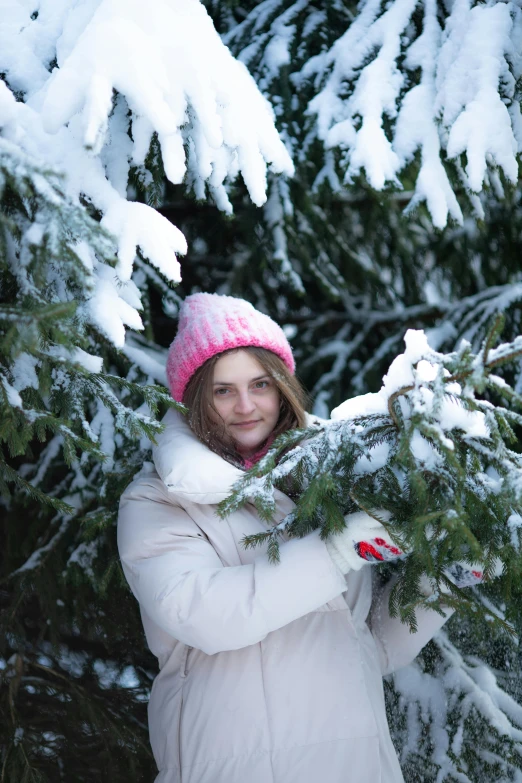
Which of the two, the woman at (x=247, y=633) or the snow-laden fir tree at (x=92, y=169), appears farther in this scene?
the woman at (x=247, y=633)

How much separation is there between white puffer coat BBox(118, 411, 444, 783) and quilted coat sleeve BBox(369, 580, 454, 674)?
16 centimetres

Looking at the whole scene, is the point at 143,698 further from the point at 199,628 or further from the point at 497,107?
the point at 497,107

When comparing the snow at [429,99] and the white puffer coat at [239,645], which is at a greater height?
the snow at [429,99]

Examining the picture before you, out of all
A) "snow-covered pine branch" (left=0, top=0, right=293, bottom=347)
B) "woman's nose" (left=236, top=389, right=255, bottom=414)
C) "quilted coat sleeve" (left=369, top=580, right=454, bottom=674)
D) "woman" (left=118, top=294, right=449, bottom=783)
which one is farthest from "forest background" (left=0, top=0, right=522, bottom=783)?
"woman's nose" (left=236, top=389, right=255, bottom=414)

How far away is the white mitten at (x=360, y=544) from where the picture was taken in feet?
6.62

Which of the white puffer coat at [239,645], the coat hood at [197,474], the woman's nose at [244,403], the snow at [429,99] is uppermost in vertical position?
the snow at [429,99]

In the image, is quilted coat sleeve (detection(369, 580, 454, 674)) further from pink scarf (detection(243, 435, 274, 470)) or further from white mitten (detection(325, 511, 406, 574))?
pink scarf (detection(243, 435, 274, 470))

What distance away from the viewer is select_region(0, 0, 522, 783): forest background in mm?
1877

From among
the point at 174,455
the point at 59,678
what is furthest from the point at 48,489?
the point at 174,455

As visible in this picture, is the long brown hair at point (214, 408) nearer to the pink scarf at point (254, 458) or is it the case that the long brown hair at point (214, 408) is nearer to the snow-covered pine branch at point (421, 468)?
the pink scarf at point (254, 458)

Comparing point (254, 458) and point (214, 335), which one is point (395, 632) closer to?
point (254, 458)

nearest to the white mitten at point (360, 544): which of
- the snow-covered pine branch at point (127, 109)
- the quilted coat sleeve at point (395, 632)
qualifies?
the quilted coat sleeve at point (395, 632)

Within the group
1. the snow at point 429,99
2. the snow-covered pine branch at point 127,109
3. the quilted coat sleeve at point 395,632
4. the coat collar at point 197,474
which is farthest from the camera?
the quilted coat sleeve at point 395,632

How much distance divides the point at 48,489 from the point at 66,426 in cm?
172
